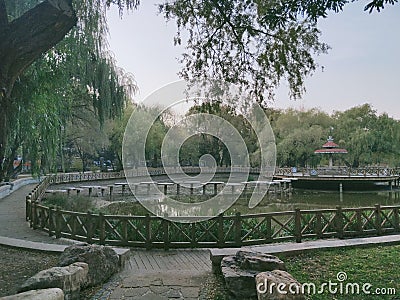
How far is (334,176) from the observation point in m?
28.4

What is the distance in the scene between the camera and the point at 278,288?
3.75 m

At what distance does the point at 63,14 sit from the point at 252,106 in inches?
143

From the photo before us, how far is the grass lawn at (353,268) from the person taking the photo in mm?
4680

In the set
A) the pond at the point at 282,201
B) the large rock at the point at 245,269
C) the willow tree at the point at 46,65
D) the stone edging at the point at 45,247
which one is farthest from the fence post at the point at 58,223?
the pond at the point at 282,201

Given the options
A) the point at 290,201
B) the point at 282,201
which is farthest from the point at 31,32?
the point at 290,201

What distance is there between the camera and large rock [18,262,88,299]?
4.02 metres

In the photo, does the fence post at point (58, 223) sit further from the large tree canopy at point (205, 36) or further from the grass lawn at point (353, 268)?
the grass lawn at point (353, 268)

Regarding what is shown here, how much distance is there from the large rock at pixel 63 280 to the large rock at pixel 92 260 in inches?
11.1

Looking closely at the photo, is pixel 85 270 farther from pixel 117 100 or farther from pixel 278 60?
pixel 117 100

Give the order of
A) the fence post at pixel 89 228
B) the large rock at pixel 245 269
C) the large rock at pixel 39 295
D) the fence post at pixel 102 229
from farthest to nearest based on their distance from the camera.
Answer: the fence post at pixel 89 228 → the fence post at pixel 102 229 → the large rock at pixel 245 269 → the large rock at pixel 39 295

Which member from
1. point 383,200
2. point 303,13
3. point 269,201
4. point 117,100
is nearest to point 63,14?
point 303,13

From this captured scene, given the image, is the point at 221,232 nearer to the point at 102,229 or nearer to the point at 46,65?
the point at 102,229

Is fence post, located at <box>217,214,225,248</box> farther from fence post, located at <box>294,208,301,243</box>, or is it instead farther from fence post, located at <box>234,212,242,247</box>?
fence post, located at <box>294,208,301,243</box>

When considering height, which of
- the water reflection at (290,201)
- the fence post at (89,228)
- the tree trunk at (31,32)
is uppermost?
the tree trunk at (31,32)
